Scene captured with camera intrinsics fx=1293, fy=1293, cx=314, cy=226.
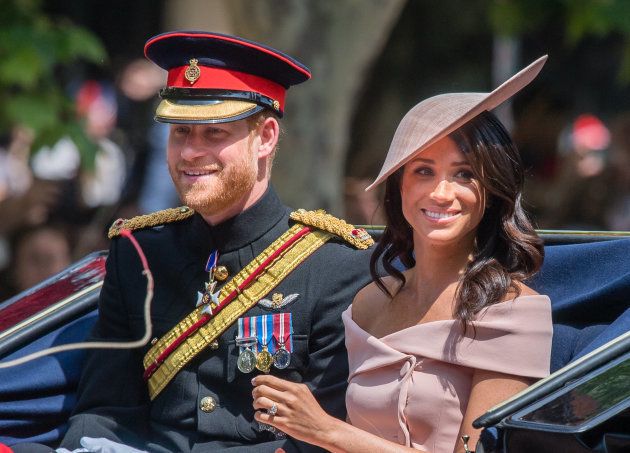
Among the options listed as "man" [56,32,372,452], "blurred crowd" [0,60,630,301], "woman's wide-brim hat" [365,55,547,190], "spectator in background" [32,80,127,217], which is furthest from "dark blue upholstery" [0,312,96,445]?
"spectator in background" [32,80,127,217]

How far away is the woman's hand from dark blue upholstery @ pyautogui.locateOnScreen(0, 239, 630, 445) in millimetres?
656

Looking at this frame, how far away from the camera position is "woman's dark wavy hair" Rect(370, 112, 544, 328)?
10.3 feet

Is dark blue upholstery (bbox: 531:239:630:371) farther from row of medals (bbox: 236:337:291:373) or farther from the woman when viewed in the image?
row of medals (bbox: 236:337:291:373)

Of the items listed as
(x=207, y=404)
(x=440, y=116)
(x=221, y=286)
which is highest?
(x=440, y=116)

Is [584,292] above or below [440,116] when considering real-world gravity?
below

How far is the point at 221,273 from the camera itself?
12.5 feet

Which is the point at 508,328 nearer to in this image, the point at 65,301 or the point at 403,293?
the point at 403,293

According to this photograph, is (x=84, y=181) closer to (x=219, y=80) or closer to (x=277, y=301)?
(x=219, y=80)

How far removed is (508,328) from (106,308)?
1376 mm

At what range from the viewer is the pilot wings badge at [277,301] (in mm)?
Answer: 3711

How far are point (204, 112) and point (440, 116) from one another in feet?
2.65

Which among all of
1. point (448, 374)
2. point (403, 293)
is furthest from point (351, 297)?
point (448, 374)

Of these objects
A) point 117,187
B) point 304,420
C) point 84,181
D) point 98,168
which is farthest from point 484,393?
point 117,187

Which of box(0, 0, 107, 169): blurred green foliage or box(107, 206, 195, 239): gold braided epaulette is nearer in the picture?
box(107, 206, 195, 239): gold braided epaulette
